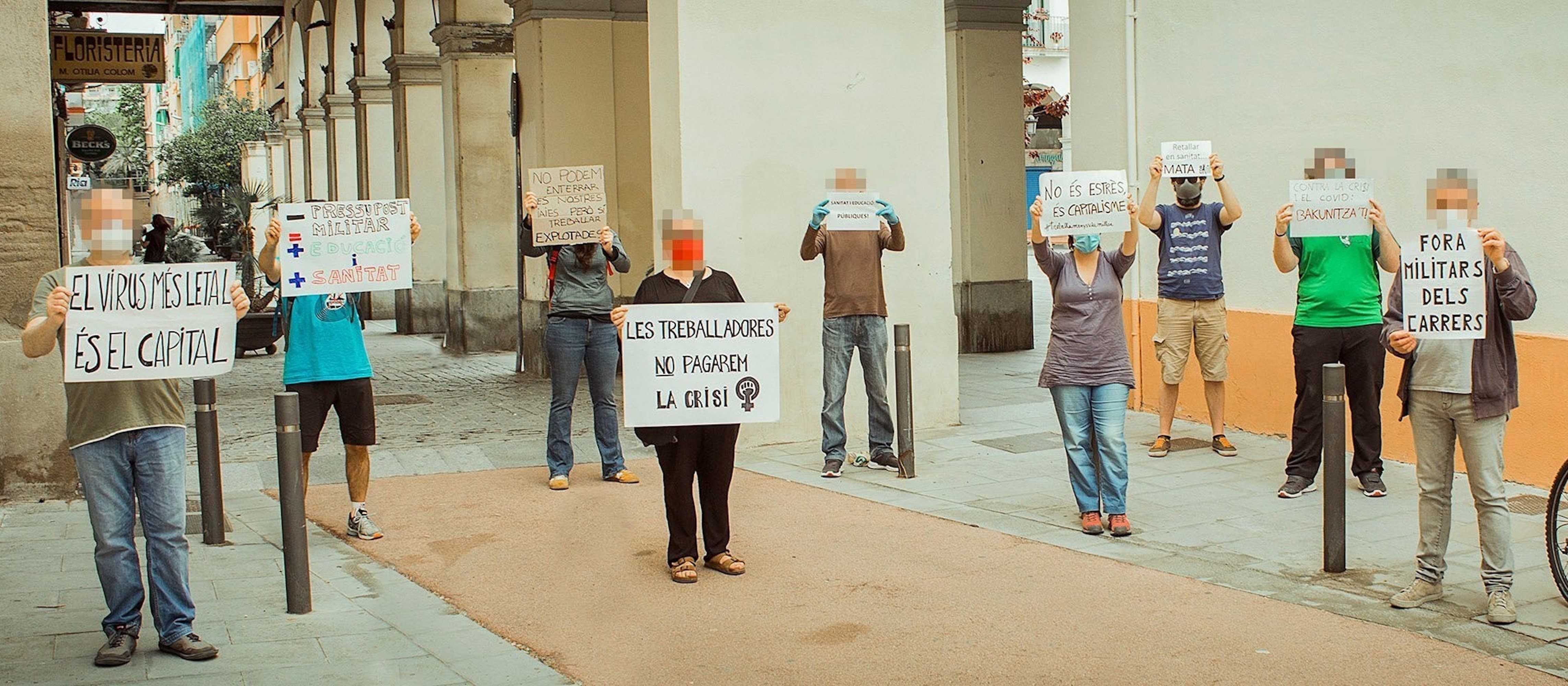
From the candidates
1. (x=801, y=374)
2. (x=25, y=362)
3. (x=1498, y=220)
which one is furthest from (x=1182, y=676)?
(x=25, y=362)

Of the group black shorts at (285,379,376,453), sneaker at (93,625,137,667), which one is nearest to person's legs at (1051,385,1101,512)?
black shorts at (285,379,376,453)

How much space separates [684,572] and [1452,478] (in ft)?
11.4

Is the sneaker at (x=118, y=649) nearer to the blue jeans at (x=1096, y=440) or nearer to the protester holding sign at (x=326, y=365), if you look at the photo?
the protester holding sign at (x=326, y=365)

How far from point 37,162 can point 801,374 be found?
215 inches

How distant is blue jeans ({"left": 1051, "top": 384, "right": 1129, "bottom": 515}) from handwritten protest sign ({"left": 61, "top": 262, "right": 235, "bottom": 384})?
425 centimetres

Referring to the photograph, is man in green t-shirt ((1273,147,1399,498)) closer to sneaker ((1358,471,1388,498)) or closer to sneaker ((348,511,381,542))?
sneaker ((1358,471,1388,498))

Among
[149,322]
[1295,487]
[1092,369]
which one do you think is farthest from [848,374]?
Result: [149,322]

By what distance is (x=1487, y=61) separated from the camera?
9094 millimetres

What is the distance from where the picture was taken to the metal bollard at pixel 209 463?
304 inches

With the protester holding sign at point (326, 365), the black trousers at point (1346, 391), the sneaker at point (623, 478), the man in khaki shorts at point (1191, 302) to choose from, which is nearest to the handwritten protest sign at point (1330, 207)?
the black trousers at point (1346, 391)

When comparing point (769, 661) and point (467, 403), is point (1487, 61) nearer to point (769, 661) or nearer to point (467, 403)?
point (769, 661)

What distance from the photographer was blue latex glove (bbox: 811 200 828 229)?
9906mm

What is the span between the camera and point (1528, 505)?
8422 mm

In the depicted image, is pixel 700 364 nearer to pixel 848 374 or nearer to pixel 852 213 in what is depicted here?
pixel 852 213
